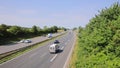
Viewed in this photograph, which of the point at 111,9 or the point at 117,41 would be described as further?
the point at 111,9

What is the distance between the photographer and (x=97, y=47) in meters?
18.2

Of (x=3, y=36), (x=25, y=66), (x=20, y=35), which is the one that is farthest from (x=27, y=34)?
(x=25, y=66)

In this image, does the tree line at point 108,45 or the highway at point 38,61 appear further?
the highway at point 38,61

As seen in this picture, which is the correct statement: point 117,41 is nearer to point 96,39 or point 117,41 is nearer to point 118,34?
point 118,34

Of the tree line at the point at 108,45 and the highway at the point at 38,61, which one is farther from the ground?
the tree line at the point at 108,45

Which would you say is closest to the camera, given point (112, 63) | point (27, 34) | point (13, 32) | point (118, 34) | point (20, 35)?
point (112, 63)

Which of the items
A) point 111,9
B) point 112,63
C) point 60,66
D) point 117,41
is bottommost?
point 60,66

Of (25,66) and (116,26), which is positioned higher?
(116,26)

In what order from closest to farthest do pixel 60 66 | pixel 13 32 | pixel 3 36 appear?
pixel 60 66 < pixel 3 36 < pixel 13 32

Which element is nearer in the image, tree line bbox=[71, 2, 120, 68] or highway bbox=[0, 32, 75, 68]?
tree line bbox=[71, 2, 120, 68]

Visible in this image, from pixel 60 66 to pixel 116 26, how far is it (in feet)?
57.1

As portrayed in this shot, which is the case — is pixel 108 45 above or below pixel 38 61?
above

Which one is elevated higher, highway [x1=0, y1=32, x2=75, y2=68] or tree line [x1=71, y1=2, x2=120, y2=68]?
tree line [x1=71, y1=2, x2=120, y2=68]

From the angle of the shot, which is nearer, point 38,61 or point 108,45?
point 108,45
